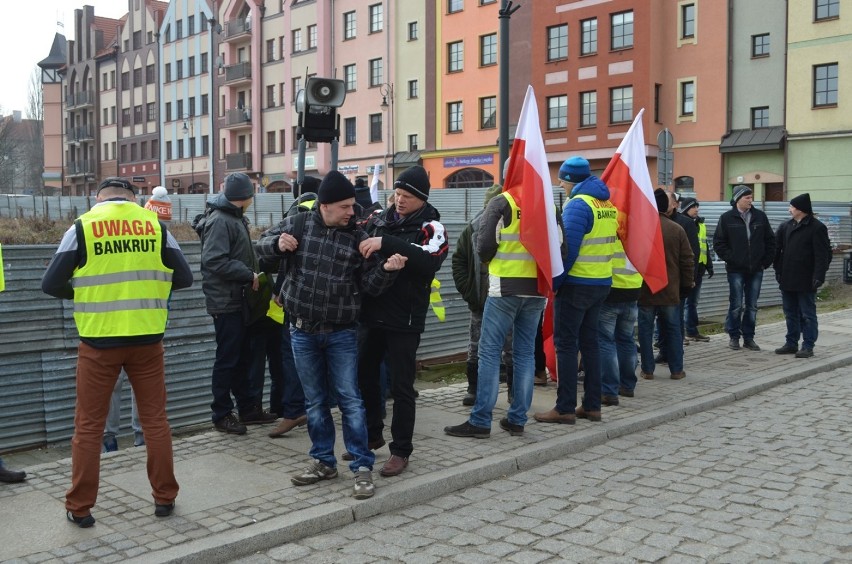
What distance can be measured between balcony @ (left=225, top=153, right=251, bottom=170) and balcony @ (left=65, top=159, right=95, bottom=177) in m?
26.5

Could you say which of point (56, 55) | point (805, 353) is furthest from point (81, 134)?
point (805, 353)

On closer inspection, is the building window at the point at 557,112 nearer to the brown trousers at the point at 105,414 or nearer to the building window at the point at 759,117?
the building window at the point at 759,117

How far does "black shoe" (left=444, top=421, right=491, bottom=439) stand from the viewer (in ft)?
24.0

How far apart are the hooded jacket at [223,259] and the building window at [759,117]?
33.6 metres

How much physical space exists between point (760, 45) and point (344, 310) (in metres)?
35.3

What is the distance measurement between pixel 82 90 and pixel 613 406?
283 feet

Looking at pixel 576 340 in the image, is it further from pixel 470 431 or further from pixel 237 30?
pixel 237 30

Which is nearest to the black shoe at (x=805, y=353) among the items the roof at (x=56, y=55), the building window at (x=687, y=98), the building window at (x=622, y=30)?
the building window at (x=687, y=98)

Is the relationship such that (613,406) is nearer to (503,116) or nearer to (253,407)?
(253,407)

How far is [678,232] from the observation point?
10062 mm

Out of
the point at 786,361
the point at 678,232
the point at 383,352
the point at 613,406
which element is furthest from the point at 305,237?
the point at 786,361

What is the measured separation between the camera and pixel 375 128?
173 ft

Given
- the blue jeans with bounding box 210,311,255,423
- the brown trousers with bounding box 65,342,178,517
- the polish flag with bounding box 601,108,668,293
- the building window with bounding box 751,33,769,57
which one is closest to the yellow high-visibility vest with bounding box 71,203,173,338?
the brown trousers with bounding box 65,342,178,517

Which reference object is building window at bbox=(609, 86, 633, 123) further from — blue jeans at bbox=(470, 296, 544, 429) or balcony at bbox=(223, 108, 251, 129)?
blue jeans at bbox=(470, 296, 544, 429)
